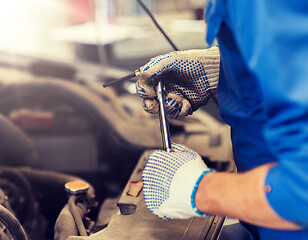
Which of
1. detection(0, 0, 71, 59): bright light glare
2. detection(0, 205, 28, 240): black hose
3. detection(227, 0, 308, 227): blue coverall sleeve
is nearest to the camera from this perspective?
detection(227, 0, 308, 227): blue coverall sleeve

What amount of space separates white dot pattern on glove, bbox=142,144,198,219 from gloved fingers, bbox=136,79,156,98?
0.19 metres

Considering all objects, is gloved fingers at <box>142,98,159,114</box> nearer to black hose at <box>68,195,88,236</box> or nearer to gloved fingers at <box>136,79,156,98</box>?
gloved fingers at <box>136,79,156,98</box>

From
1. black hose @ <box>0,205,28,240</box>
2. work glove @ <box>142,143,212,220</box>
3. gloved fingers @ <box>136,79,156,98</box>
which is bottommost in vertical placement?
black hose @ <box>0,205,28,240</box>

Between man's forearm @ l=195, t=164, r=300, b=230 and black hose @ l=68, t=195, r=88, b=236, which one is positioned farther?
black hose @ l=68, t=195, r=88, b=236

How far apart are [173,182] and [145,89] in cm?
28

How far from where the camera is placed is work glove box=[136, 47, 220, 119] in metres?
0.96

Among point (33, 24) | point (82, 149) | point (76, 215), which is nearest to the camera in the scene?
point (76, 215)

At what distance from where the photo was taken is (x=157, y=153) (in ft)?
2.77

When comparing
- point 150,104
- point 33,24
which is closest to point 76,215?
point 150,104

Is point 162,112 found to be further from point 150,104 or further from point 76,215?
point 76,215

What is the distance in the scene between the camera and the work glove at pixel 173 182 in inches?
29.8

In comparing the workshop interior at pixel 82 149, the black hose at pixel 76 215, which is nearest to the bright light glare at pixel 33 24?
the workshop interior at pixel 82 149

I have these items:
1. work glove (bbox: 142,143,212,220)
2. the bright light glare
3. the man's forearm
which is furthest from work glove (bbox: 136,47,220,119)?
the bright light glare

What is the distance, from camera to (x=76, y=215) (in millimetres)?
1064
